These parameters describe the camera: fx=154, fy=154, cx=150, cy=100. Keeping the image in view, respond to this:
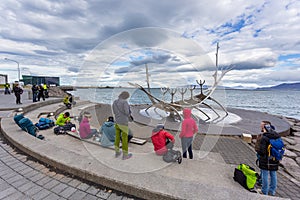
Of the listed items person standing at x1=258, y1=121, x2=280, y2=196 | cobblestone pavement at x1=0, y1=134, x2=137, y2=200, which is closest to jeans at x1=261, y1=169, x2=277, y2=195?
person standing at x1=258, y1=121, x2=280, y2=196

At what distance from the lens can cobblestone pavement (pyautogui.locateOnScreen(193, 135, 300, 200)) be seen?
12.9 feet

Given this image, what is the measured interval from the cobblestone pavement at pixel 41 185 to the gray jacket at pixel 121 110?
1555mm

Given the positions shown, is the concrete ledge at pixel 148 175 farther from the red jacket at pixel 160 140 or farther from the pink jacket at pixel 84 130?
the pink jacket at pixel 84 130

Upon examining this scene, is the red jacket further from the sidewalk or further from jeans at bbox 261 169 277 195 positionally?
jeans at bbox 261 169 277 195

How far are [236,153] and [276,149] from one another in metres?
3.34

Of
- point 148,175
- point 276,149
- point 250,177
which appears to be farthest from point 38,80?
point 276,149

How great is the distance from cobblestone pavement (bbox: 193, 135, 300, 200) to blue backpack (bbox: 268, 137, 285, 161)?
1.37 meters

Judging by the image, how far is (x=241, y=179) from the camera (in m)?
3.28

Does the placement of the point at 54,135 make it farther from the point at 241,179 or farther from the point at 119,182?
the point at 241,179

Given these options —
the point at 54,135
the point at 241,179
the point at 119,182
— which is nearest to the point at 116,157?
the point at 119,182

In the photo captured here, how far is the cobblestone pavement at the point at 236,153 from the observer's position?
3925mm

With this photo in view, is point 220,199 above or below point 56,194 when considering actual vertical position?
above

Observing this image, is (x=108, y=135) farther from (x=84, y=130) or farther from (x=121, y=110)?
(x=121, y=110)

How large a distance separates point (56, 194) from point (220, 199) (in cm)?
282
